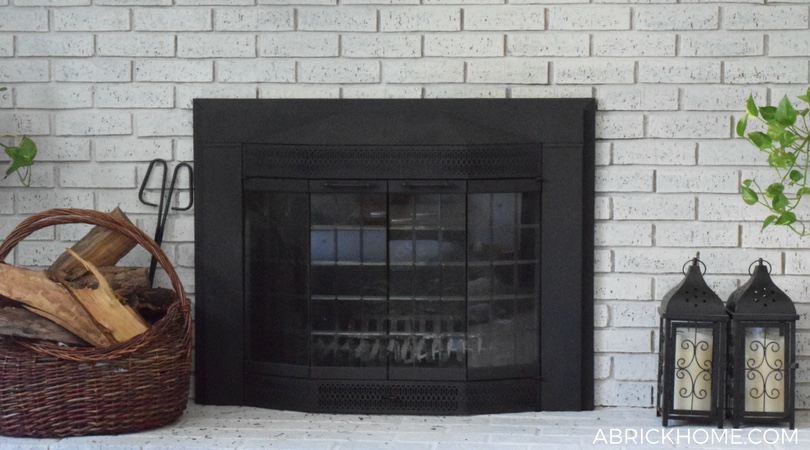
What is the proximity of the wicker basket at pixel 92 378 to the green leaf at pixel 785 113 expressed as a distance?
1.66 metres

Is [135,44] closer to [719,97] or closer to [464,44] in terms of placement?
[464,44]

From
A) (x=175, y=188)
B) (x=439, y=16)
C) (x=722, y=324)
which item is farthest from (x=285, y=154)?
(x=722, y=324)

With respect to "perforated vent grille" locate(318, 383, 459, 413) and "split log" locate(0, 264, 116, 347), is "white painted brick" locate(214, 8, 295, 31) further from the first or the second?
"perforated vent grille" locate(318, 383, 459, 413)

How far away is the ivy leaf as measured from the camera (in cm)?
271

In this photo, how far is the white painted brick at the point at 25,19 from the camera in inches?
111

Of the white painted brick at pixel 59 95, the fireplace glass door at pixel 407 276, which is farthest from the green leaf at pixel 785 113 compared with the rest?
the white painted brick at pixel 59 95

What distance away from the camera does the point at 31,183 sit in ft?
9.40

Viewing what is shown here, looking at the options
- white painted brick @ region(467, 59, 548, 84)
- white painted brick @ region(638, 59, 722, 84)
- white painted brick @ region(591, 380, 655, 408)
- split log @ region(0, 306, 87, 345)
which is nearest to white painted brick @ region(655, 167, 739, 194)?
white painted brick @ region(638, 59, 722, 84)

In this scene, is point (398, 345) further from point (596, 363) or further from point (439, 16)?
point (439, 16)

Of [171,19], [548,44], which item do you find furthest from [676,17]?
[171,19]

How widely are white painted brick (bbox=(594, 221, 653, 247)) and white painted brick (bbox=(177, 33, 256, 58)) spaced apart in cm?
115

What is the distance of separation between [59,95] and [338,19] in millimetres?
→ 877

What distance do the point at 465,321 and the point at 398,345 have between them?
0.21 meters

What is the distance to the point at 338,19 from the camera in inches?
109
